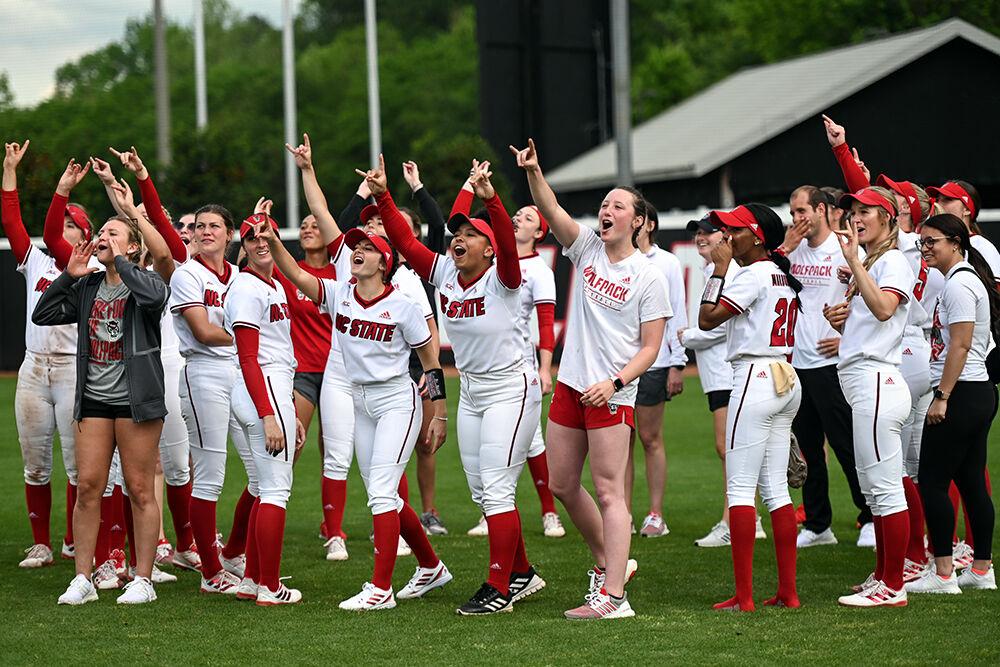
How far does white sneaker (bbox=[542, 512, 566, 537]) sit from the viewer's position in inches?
362

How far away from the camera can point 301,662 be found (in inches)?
227

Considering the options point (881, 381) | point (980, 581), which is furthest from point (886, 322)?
point (980, 581)

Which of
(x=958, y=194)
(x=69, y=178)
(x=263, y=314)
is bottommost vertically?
(x=263, y=314)

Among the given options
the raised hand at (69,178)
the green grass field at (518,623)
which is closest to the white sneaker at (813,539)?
the green grass field at (518,623)

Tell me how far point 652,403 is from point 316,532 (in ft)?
8.39

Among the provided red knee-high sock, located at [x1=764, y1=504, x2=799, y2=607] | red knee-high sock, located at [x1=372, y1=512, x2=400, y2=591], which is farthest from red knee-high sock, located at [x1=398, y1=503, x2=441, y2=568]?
red knee-high sock, located at [x1=764, y1=504, x2=799, y2=607]

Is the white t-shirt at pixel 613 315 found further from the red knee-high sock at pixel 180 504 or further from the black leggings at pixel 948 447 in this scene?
the red knee-high sock at pixel 180 504

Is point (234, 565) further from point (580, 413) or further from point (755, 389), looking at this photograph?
point (755, 389)

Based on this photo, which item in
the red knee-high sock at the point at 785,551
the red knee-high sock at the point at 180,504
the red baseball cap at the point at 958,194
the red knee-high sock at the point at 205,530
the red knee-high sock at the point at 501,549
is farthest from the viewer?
the red baseball cap at the point at 958,194

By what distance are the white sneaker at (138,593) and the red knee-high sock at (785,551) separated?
10.8ft

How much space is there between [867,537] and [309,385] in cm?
386

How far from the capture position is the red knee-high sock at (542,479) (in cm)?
919

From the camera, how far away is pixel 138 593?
7016mm

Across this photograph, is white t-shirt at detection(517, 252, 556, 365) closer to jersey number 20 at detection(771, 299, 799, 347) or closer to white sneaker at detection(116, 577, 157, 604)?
jersey number 20 at detection(771, 299, 799, 347)
